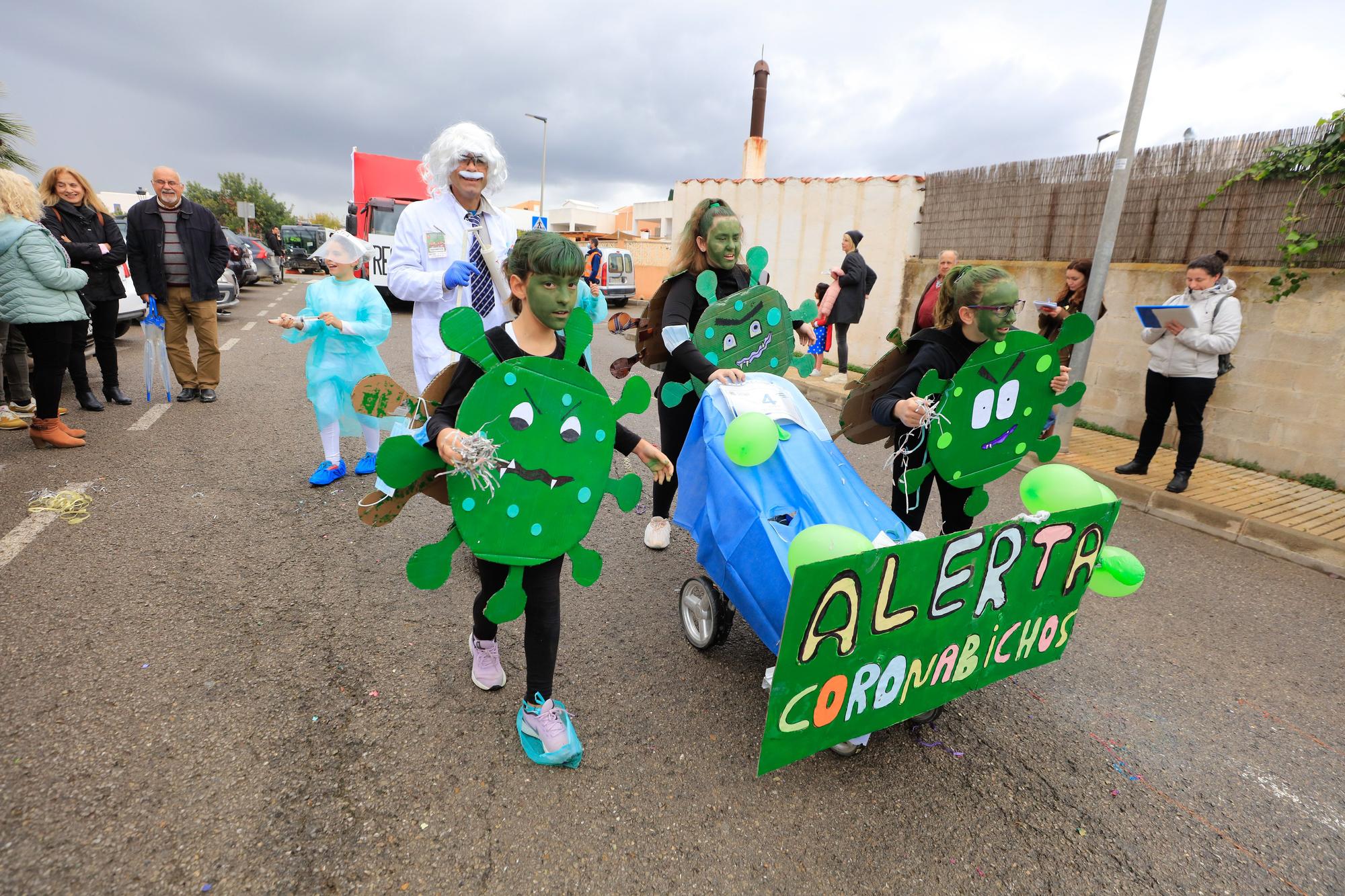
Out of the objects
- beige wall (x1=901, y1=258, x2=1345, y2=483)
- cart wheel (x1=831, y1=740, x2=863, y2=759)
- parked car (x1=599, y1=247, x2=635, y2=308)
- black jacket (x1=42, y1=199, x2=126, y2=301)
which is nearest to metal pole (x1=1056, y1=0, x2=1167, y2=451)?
beige wall (x1=901, y1=258, x2=1345, y2=483)

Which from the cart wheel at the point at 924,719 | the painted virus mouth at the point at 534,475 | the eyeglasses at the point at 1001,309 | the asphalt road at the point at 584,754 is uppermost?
the eyeglasses at the point at 1001,309

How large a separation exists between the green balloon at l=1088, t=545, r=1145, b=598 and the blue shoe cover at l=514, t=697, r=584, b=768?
178cm

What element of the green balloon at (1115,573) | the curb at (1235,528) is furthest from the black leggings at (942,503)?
the curb at (1235,528)

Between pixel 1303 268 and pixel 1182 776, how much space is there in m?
5.44

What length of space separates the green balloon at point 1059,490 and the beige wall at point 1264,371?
4.94m

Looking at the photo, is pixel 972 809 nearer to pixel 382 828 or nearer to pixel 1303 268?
pixel 382 828

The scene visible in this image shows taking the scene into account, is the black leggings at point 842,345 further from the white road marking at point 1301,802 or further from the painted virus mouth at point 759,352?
the white road marking at point 1301,802

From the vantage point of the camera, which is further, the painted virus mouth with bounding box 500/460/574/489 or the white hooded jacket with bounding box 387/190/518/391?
the white hooded jacket with bounding box 387/190/518/391

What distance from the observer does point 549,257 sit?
1856 mm

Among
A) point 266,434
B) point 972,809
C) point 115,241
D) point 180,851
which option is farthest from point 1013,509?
point 115,241

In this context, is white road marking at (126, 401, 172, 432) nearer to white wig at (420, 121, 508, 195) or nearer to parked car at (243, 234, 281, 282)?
white wig at (420, 121, 508, 195)

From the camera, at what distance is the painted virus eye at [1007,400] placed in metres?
2.62

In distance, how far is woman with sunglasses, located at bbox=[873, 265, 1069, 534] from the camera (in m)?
2.53

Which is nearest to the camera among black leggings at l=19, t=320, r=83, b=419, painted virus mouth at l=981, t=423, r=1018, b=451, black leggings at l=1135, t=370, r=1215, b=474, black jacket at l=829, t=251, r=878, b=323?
painted virus mouth at l=981, t=423, r=1018, b=451
